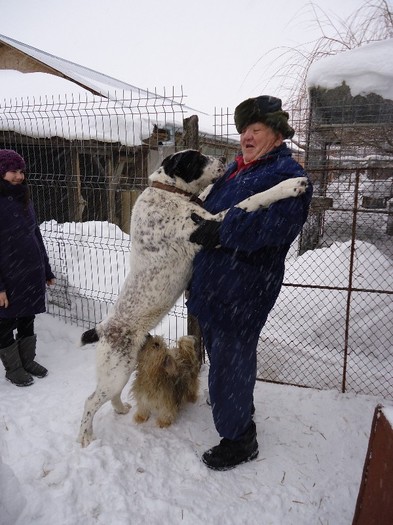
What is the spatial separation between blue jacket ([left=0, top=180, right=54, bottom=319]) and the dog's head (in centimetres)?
161

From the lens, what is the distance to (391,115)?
520cm

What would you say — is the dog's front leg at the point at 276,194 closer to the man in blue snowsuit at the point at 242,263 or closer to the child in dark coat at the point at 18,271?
the man in blue snowsuit at the point at 242,263

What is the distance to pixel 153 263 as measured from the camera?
8.59 ft

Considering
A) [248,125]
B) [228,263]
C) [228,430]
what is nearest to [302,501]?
[228,430]

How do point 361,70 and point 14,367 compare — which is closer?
point 14,367

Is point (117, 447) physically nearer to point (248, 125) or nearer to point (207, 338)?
point (207, 338)

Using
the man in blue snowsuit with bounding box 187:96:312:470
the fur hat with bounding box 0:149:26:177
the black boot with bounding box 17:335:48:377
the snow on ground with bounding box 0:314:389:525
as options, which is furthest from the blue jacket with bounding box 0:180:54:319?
the man in blue snowsuit with bounding box 187:96:312:470

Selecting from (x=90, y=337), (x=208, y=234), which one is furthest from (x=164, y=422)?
(x=208, y=234)

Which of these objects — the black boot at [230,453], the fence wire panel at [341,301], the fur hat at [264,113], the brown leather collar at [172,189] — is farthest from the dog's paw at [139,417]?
the fur hat at [264,113]

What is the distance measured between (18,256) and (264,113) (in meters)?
2.67

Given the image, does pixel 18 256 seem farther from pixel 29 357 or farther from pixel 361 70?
pixel 361 70

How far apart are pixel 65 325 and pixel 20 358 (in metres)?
1.10

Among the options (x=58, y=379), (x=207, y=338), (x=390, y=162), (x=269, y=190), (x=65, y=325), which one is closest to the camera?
(x=269, y=190)

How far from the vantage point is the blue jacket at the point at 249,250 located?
6.88ft
